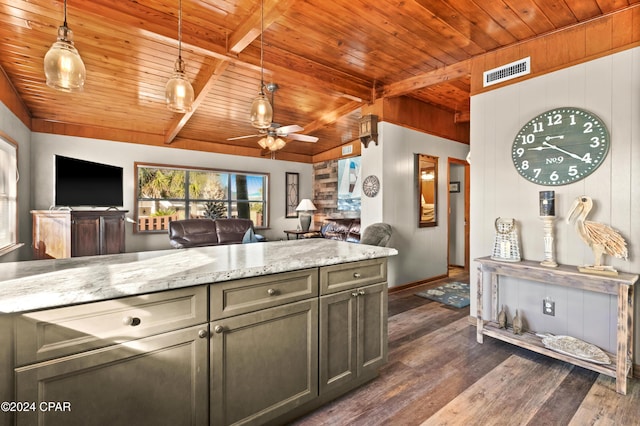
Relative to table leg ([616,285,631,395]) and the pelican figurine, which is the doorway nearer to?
the pelican figurine

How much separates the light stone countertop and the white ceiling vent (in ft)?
7.39

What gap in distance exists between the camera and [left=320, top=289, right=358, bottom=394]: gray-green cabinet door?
1.76m

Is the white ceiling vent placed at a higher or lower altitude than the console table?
higher

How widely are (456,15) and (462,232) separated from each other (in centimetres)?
433

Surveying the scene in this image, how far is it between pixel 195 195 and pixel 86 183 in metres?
1.89

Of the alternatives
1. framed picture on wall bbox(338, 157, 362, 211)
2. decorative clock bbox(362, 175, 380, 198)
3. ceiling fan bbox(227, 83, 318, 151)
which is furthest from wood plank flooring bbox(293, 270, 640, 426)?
framed picture on wall bbox(338, 157, 362, 211)

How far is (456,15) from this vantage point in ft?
8.50

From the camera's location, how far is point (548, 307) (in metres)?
2.63

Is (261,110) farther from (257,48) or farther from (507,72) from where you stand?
(507,72)

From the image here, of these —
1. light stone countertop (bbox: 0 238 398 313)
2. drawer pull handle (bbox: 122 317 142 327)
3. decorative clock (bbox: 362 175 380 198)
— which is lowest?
drawer pull handle (bbox: 122 317 142 327)

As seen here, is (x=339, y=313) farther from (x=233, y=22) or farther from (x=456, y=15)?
(x=233, y=22)

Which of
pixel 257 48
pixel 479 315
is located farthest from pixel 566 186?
pixel 257 48

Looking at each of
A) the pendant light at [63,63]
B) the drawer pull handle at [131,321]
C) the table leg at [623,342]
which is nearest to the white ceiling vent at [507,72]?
the table leg at [623,342]

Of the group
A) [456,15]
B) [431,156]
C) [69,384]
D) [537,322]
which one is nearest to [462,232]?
[431,156]
